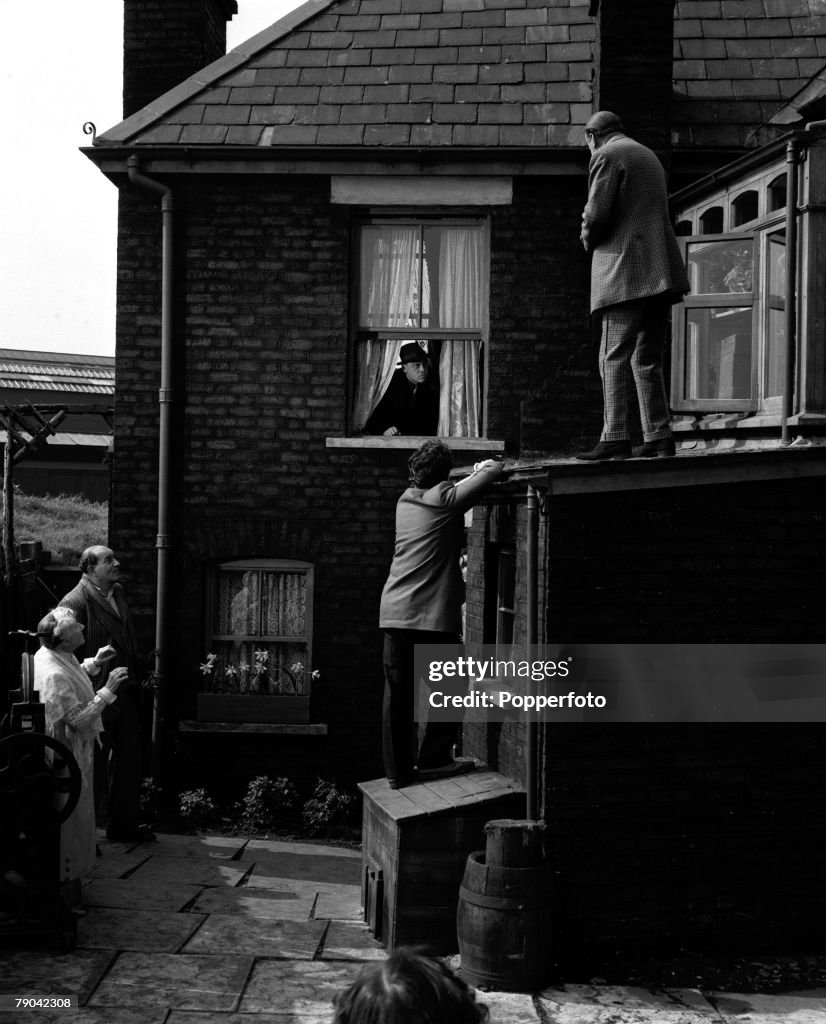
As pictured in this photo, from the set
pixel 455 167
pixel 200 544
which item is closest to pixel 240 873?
pixel 200 544

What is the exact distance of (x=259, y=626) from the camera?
11.3m

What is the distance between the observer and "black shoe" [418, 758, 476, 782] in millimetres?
7695

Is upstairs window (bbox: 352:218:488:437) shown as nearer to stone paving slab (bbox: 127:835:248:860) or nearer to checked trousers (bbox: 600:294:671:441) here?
checked trousers (bbox: 600:294:671:441)

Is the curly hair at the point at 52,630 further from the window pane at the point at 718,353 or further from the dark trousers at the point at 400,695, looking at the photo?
the window pane at the point at 718,353

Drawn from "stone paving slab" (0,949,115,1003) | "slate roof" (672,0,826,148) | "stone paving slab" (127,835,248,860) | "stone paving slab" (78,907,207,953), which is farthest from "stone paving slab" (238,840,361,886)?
"slate roof" (672,0,826,148)

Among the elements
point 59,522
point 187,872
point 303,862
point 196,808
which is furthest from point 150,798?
point 59,522

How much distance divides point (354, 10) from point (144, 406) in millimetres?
4367

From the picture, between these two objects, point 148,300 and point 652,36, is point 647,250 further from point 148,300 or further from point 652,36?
point 148,300

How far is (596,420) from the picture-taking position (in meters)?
11.0

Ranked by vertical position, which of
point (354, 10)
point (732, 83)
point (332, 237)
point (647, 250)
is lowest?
point (647, 250)

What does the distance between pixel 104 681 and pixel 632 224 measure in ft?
16.0

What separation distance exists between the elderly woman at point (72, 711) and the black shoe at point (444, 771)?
194 cm

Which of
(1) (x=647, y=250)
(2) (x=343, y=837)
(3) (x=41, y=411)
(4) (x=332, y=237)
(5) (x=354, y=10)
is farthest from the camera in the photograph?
(3) (x=41, y=411)

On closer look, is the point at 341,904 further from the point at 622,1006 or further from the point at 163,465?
the point at 163,465
